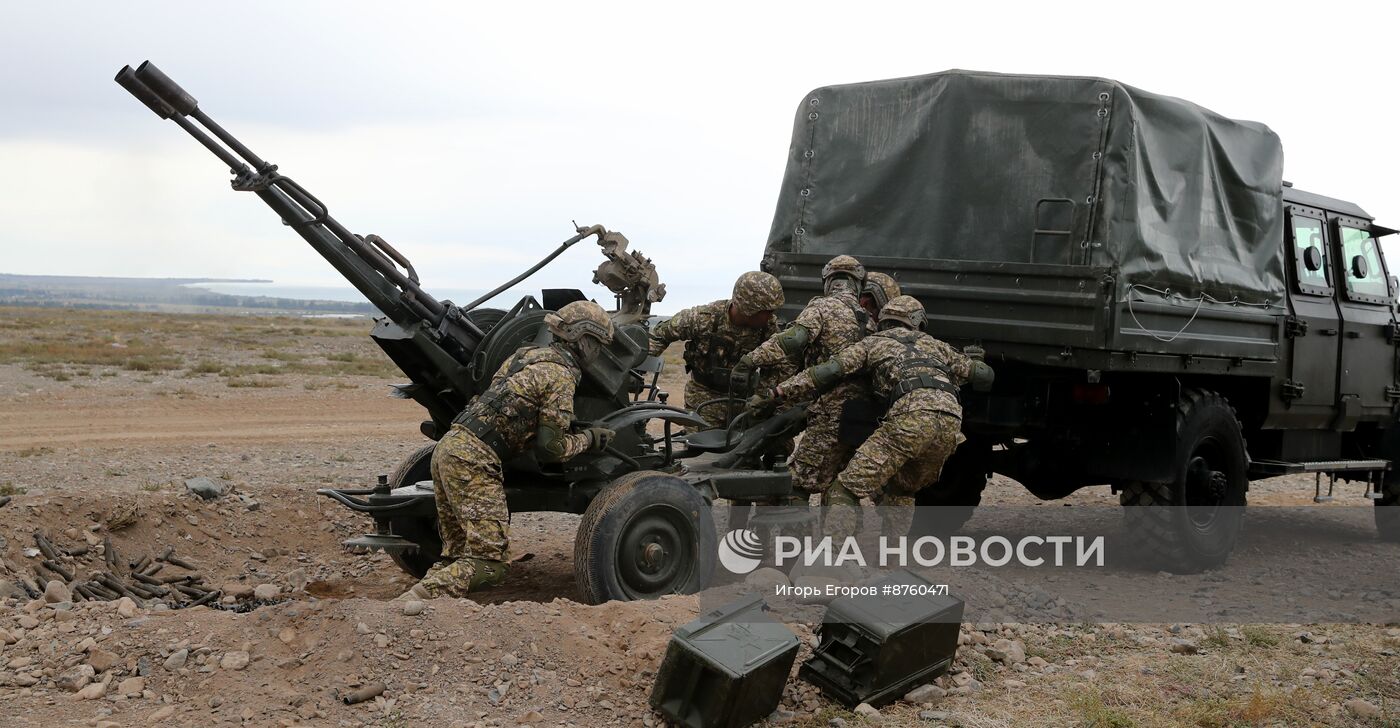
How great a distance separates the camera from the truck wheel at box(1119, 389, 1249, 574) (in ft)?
25.8

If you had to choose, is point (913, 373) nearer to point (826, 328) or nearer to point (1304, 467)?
point (826, 328)

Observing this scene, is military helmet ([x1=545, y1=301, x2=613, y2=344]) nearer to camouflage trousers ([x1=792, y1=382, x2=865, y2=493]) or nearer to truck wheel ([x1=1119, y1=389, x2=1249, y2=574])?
camouflage trousers ([x1=792, y1=382, x2=865, y2=493])

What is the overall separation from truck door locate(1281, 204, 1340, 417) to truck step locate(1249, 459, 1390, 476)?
12.4 inches

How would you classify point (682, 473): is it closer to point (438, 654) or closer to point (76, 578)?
point (438, 654)

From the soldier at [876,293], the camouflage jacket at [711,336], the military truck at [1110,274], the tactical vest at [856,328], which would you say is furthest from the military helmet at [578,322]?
the military truck at [1110,274]

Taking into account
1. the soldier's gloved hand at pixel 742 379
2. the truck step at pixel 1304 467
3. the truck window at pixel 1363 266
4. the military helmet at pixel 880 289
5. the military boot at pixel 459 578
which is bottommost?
the military boot at pixel 459 578

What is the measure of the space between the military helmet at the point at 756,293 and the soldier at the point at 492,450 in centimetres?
195

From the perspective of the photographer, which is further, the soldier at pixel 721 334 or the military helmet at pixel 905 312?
the soldier at pixel 721 334

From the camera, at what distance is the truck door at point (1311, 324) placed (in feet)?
27.9

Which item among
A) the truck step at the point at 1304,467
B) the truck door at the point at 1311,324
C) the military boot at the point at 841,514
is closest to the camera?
the military boot at the point at 841,514

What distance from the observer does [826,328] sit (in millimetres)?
7570

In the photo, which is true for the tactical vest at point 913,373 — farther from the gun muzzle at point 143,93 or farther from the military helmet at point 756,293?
the gun muzzle at point 143,93

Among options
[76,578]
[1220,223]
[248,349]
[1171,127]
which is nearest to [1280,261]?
[1220,223]

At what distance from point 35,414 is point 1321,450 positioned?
13870 mm
